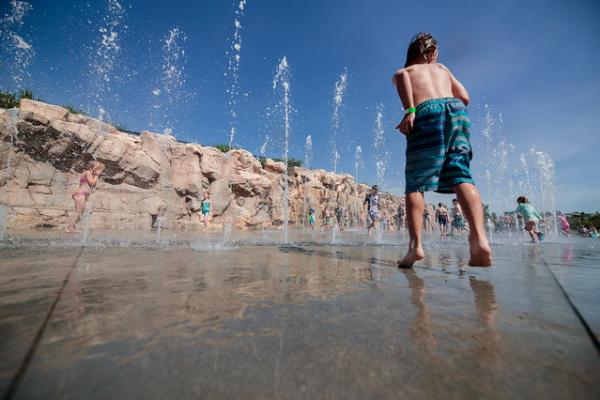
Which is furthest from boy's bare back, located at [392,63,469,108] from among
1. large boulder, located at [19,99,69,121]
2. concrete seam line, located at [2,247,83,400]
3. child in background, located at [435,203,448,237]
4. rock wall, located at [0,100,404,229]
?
large boulder, located at [19,99,69,121]

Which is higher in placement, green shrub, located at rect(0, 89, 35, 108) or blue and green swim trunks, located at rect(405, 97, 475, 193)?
green shrub, located at rect(0, 89, 35, 108)

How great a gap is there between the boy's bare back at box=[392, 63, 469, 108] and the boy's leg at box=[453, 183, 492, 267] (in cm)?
75

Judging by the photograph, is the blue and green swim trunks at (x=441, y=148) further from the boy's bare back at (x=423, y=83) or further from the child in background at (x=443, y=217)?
the child in background at (x=443, y=217)

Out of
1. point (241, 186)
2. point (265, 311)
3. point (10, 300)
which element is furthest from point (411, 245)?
point (241, 186)

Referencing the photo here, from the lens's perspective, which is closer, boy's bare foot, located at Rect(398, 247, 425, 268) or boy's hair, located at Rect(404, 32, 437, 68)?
boy's bare foot, located at Rect(398, 247, 425, 268)

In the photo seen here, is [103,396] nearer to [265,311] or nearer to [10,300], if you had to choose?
[265,311]

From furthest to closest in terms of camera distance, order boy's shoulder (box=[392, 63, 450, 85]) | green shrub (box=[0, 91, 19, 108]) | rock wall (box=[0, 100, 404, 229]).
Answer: green shrub (box=[0, 91, 19, 108]) < rock wall (box=[0, 100, 404, 229]) < boy's shoulder (box=[392, 63, 450, 85])

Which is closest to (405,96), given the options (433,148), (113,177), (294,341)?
(433,148)

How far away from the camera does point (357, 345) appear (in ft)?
2.06

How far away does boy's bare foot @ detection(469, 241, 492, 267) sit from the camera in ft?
5.40

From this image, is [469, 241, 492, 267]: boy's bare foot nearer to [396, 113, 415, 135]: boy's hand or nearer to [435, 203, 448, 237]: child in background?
[396, 113, 415, 135]: boy's hand

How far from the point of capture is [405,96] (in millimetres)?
2145

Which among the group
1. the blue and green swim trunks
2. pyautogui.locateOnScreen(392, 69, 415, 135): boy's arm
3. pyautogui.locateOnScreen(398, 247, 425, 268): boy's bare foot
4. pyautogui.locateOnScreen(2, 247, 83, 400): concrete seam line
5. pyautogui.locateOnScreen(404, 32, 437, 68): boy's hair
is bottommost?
pyautogui.locateOnScreen(2, 247, 83, 400): concrete seam line

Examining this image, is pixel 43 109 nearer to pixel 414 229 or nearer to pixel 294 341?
pixel 414 229
